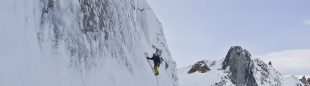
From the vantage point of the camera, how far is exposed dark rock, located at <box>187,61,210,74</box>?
98188 mm

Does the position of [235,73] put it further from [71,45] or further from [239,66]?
[71,45]

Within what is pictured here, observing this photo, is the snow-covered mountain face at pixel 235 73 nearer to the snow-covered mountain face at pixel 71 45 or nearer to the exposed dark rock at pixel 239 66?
the exposed dark rock at pixel 239 66

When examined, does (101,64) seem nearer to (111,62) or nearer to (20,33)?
(111,62)

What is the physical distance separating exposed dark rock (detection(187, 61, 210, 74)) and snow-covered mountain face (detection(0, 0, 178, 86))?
2509 inches

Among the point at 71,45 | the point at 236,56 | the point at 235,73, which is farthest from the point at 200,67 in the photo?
the point at 71,45

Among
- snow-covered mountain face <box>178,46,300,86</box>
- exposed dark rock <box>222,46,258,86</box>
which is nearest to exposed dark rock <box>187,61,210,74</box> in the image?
snow-covered mountain face <box>178,46,300,86</box>

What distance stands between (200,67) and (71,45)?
78241mm

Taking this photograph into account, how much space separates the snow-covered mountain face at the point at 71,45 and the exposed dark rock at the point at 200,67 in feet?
209

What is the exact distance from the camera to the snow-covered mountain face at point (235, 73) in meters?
91.6

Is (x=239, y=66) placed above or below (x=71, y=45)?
below

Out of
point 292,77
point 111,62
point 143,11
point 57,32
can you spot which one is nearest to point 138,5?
point 143,11

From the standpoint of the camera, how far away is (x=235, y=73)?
310ft

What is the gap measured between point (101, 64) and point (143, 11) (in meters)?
17.7

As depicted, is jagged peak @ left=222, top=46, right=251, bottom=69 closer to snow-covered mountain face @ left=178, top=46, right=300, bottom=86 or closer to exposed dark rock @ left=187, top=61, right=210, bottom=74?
snow-covered mountain face @ left=178, top=46, right=300, bottom=86
